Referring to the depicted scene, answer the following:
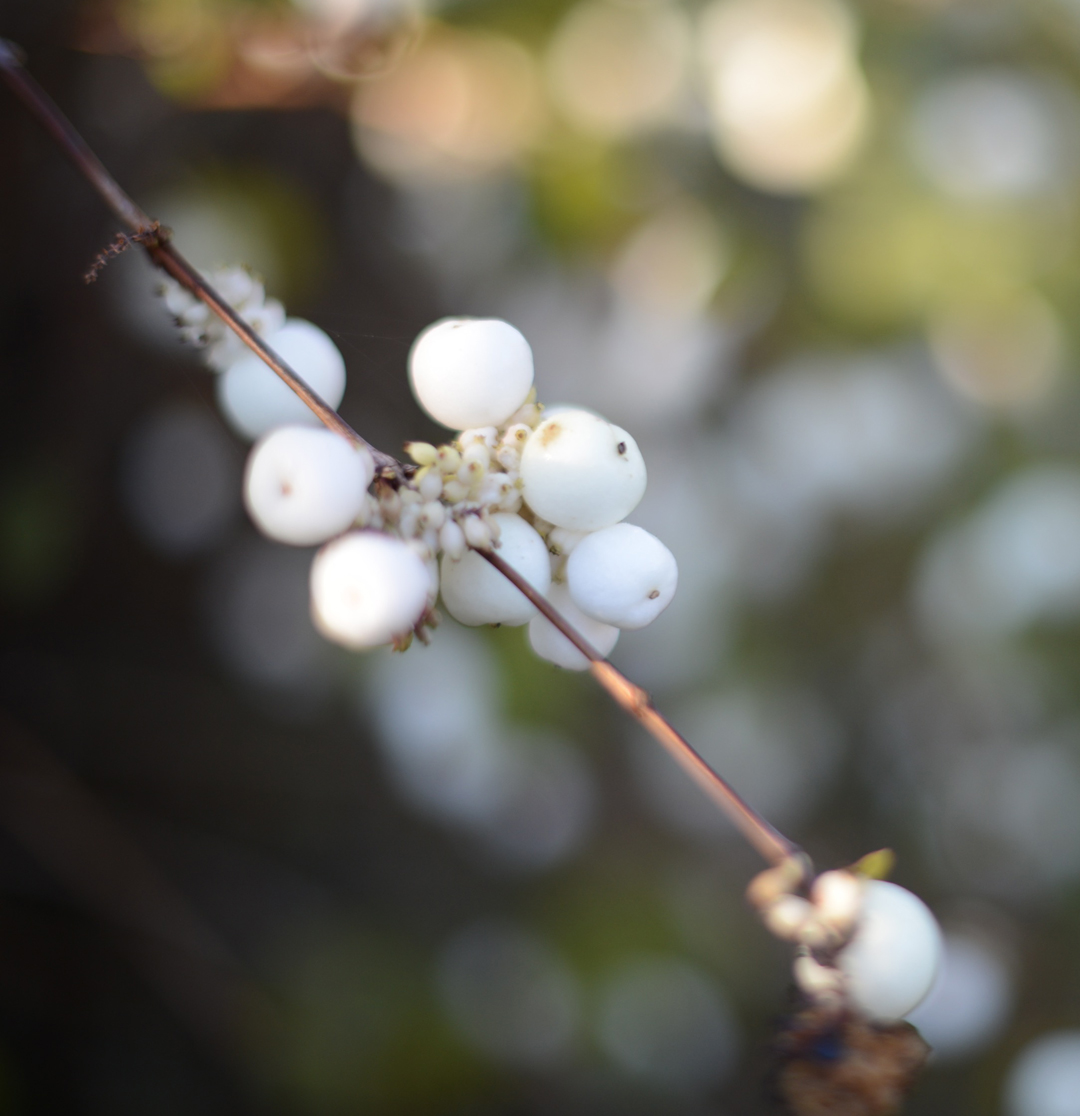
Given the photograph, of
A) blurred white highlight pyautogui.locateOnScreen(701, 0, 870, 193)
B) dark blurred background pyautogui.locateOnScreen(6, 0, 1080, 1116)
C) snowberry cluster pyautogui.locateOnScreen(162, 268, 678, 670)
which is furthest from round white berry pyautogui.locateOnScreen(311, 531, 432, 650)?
blurred white highlight pyautogui.locateOnScreen(701, 0, 870, 193)

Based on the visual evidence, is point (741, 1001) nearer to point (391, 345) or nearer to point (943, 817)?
point (943, 817)

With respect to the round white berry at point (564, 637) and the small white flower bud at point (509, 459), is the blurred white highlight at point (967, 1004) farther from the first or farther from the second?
the small white flower bud at point (509, 459)

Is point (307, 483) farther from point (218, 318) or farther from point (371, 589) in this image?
point (218, 318)

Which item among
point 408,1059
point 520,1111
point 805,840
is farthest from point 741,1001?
point 408,1059

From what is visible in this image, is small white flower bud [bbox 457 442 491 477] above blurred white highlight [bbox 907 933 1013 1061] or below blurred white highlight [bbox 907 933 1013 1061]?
below

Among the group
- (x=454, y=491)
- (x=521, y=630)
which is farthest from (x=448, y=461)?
(x=521, y=630)

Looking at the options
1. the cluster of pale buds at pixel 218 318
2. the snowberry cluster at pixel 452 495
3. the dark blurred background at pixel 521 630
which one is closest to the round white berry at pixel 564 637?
the snowberry cluster at pixel 452 495

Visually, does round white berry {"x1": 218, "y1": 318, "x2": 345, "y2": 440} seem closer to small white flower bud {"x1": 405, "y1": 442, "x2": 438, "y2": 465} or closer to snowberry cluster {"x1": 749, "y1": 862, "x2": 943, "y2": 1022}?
small white flower bud {"x1": 405, "y1": 442, "x2": 438, "y2": 465}
